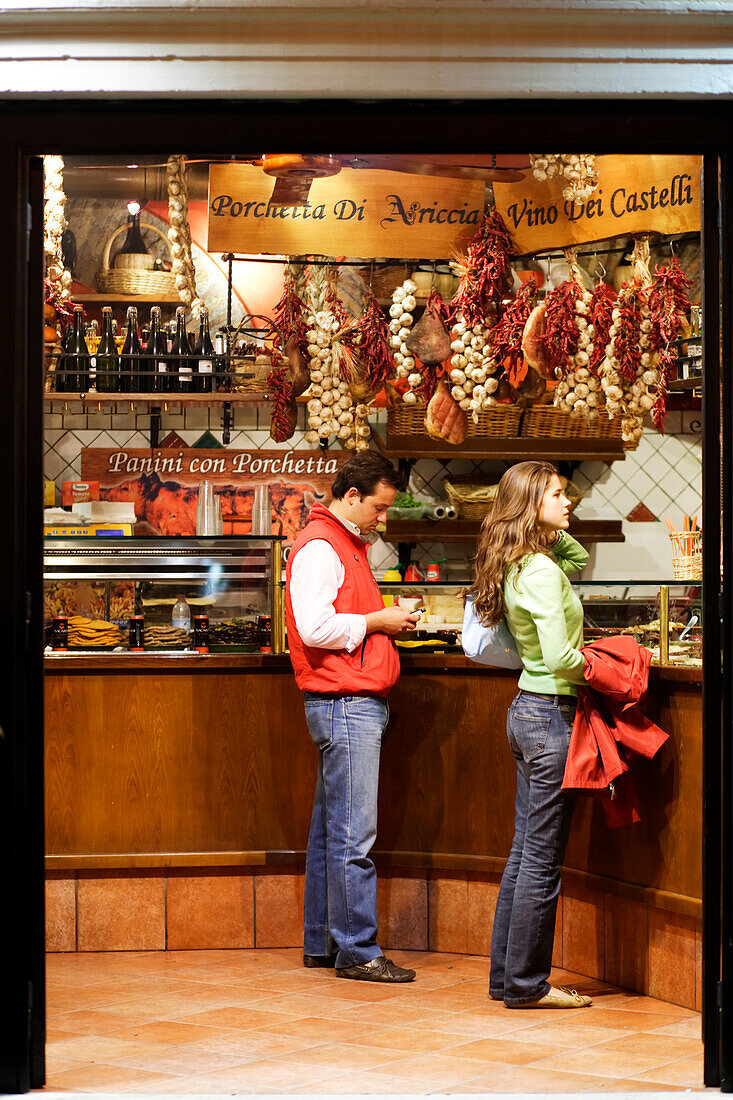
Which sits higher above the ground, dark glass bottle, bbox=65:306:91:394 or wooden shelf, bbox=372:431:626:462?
dark glass bottle, bbox=65:306:91:394

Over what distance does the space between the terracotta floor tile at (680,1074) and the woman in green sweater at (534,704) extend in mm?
713

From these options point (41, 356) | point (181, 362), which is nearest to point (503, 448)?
point (181, 362)

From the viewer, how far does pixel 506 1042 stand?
4.01m

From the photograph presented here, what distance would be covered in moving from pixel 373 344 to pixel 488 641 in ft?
5.53

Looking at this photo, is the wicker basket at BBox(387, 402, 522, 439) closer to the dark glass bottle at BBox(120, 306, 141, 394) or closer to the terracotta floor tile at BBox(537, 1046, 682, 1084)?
the dark glass bottle at BBox(120, 306, 141, 394)

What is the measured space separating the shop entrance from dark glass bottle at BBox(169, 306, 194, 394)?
3.84 meters

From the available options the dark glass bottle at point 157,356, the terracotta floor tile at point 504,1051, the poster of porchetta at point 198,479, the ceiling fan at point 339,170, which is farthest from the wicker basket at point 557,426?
the terracotta floor tile at point 504,1051

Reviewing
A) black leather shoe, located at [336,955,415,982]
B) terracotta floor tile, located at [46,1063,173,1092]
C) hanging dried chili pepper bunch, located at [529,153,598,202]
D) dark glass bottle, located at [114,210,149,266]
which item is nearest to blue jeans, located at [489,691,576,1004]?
black leather shoe, located at [336,955,415,982]

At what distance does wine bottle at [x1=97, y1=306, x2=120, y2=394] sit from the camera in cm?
715

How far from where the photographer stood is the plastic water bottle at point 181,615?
5738 mm

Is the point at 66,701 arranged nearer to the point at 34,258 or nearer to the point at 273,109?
the point at 34,258

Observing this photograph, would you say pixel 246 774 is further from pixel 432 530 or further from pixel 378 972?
pixel 432 530

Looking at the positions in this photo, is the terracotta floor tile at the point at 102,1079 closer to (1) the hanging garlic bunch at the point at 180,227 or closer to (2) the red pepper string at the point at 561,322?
(2) the red pepper string at the point at 561,322

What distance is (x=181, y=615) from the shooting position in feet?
19.0
